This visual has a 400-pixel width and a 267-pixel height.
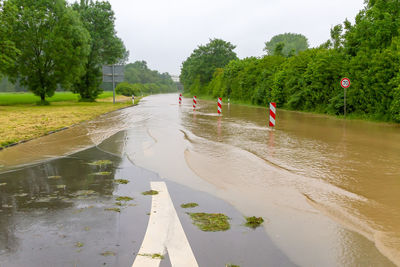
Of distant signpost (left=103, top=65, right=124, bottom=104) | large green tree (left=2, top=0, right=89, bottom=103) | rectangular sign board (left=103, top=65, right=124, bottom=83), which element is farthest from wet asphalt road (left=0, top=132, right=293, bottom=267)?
rectangular sign board (left=103, top=65, right=124, bottom=83)

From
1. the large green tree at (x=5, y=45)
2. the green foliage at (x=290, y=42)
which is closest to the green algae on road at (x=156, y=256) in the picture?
the large green tree at (x=5, y=45)

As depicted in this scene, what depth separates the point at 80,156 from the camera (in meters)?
8.45

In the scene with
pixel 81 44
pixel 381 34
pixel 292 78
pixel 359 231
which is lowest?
pixel 359 231

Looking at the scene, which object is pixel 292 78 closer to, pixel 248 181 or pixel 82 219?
pixel 248 181

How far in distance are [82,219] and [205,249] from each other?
170cm

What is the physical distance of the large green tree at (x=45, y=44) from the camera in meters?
33.2

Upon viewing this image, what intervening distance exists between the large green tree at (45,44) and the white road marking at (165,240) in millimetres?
33075

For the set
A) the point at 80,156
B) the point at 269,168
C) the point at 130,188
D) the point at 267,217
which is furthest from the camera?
the point at 80,156

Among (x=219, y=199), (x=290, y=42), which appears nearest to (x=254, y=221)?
(x=219, y=199)

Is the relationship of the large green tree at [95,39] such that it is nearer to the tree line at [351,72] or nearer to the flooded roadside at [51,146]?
the tree line at [351,72]

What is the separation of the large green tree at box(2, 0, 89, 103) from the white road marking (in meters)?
33.1

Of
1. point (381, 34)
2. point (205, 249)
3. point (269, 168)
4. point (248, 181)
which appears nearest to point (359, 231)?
point (205, 249)

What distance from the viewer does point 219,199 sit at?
516 centimetres

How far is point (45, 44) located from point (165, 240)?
116 ft
